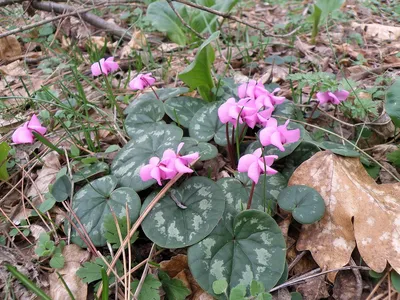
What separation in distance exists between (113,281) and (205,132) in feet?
2.35

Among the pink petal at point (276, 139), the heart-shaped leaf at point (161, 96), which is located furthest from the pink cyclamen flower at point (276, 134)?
the heart-shaped leaf at point (161, 96)

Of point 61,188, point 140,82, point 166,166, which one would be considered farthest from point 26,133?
point 166,166

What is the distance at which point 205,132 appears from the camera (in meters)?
1.49

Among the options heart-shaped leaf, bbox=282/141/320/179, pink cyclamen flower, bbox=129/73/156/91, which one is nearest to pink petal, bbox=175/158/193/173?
heart-shaped leaf, bbox=282/141/320/179

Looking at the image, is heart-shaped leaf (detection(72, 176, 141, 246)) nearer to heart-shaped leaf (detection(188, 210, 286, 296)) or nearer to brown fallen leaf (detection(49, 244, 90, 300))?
brown fallen leaf (detection(49, 244, 90, 300))

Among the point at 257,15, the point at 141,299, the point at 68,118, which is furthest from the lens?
the point at 257,15

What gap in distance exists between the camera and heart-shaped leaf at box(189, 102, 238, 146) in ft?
4.79

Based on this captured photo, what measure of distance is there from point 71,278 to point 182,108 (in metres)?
0.92

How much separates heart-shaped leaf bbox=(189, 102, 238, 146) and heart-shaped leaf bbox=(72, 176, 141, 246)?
404 millimetres

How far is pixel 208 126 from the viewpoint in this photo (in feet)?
4.94

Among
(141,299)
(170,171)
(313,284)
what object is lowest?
(313,284)

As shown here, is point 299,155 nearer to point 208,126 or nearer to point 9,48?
point 208,126

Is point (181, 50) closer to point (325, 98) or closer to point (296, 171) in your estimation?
point (325, 98)

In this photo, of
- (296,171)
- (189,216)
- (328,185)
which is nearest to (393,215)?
(328,185)
